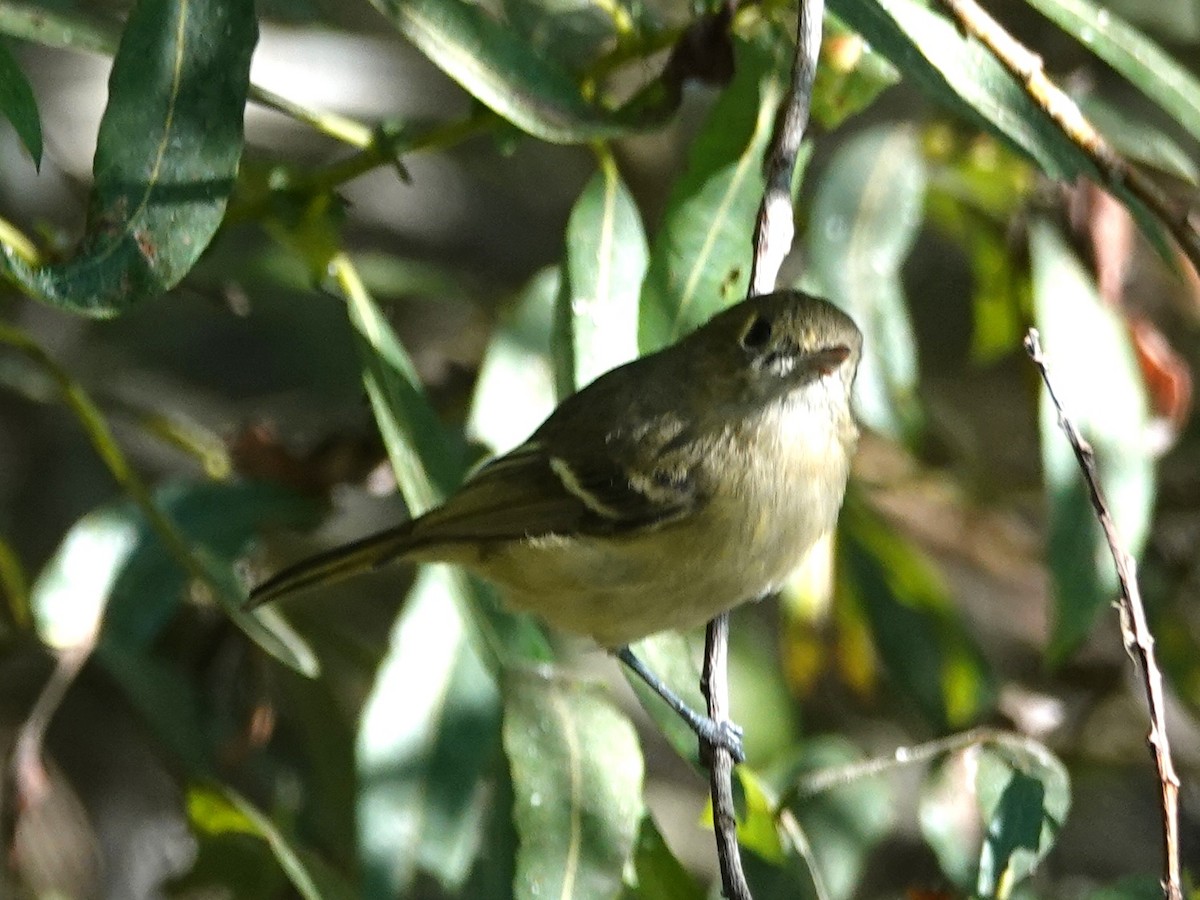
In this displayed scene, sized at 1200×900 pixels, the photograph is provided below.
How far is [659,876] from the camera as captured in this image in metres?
2.28

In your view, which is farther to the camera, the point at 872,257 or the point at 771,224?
the point at 872,257

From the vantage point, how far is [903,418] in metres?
2.99

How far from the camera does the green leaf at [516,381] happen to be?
110 inches

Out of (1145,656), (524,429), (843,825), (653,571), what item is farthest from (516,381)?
(1145,656)

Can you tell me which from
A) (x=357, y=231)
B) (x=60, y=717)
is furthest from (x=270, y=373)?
(x=60, y=717)

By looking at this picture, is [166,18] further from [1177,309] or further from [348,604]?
[1177,309]

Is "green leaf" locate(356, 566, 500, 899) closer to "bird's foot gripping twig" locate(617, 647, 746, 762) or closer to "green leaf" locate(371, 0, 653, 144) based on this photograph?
"bird's foot gripping twig" locate(617, 647, 746, 762)

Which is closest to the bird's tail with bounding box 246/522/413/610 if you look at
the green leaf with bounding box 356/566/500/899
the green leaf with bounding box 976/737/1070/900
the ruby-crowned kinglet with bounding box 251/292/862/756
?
the ruby-crowned kinglet with bounding box 251/292/862/756

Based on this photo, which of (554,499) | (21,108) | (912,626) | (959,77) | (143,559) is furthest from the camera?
(912,626)

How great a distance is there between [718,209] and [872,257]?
60 cm

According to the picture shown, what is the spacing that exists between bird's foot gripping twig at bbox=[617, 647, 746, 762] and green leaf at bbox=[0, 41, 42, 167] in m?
1.08

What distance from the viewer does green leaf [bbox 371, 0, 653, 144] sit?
7.05 ft

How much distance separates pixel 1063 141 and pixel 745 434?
2.13 feet

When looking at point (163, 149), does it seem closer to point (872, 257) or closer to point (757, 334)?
point (757, 334)
